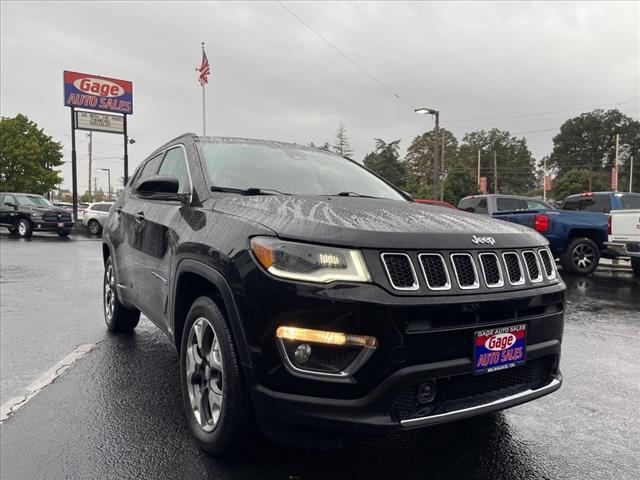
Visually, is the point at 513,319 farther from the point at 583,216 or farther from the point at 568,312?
the point at 583,216

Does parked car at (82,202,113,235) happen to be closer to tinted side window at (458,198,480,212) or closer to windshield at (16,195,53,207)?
windshield at (16,195,53,207)

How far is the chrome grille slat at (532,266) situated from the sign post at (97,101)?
28.2 m

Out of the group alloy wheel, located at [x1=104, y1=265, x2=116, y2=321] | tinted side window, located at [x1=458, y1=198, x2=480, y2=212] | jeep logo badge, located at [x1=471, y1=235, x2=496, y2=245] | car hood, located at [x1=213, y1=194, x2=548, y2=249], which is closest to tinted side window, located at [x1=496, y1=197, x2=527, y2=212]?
tinted side window, located at [x1=458, y1=198, x2=480, y2=212]

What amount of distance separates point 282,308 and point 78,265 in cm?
1009

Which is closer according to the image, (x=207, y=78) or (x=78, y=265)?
(x=78, y=265)

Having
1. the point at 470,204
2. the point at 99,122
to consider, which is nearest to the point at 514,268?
the point at 470,204

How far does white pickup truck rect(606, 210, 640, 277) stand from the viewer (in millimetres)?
8984

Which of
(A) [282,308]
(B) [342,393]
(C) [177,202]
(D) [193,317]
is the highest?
(C) [177,202]

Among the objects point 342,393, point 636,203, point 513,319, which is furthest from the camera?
point 636,203

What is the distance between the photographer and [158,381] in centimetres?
375

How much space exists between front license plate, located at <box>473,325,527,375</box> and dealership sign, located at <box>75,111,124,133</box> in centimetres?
3003

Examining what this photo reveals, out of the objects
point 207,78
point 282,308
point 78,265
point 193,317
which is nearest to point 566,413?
point 282,308

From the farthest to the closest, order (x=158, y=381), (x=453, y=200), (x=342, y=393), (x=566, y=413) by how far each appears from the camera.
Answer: (x=453, y=200)
(x=158, y=381)
(x=566, y=413)
(x=342, y=393)

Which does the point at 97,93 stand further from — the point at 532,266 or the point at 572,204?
the point at 532,266
